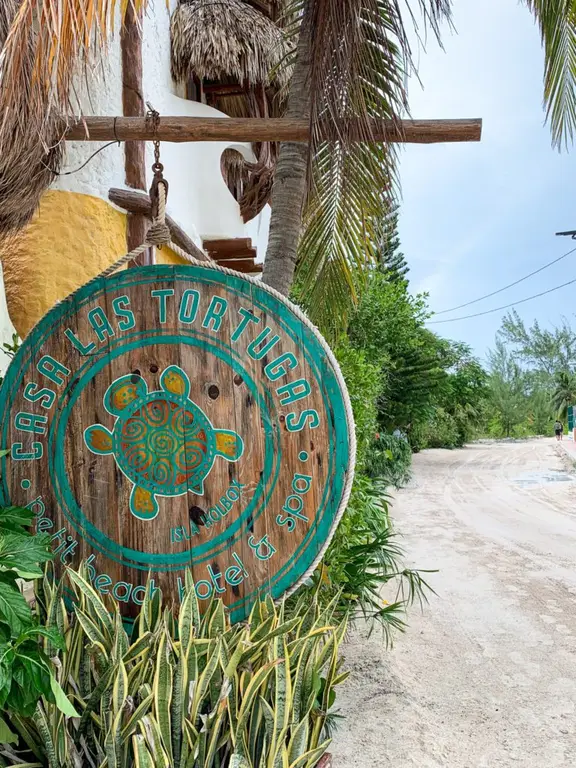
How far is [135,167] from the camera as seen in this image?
456 cm

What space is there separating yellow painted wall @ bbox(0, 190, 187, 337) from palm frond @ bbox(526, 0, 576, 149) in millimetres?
3070

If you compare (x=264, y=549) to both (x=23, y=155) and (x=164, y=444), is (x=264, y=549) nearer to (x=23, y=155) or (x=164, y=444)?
(x=164, y=444)

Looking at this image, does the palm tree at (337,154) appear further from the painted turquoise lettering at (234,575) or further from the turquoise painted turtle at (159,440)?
the painted turquoise lettering at (234,575)

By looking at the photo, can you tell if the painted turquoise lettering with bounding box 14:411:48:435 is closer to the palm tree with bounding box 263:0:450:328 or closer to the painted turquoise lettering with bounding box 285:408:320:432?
the painted turquoise lettering with bounding box 285:408:320:432

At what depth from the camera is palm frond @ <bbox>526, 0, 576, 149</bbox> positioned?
11.7 ft

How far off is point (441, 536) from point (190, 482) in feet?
22.8

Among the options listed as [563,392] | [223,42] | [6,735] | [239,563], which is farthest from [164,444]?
[563,392]

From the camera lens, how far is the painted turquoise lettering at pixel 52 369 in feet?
6.26

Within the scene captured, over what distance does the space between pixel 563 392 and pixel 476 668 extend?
1903 inches

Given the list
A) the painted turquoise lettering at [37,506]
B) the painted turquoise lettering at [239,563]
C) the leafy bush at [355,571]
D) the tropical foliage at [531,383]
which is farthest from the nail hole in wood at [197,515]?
the tropical foliage at [531,383]

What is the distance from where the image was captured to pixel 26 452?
75.2 inches

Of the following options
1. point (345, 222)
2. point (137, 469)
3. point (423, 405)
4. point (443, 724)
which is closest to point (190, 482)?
point (137, 469)

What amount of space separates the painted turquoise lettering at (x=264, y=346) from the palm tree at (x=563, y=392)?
4884 cm

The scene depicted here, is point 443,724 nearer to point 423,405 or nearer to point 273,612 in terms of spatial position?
point 273,612
